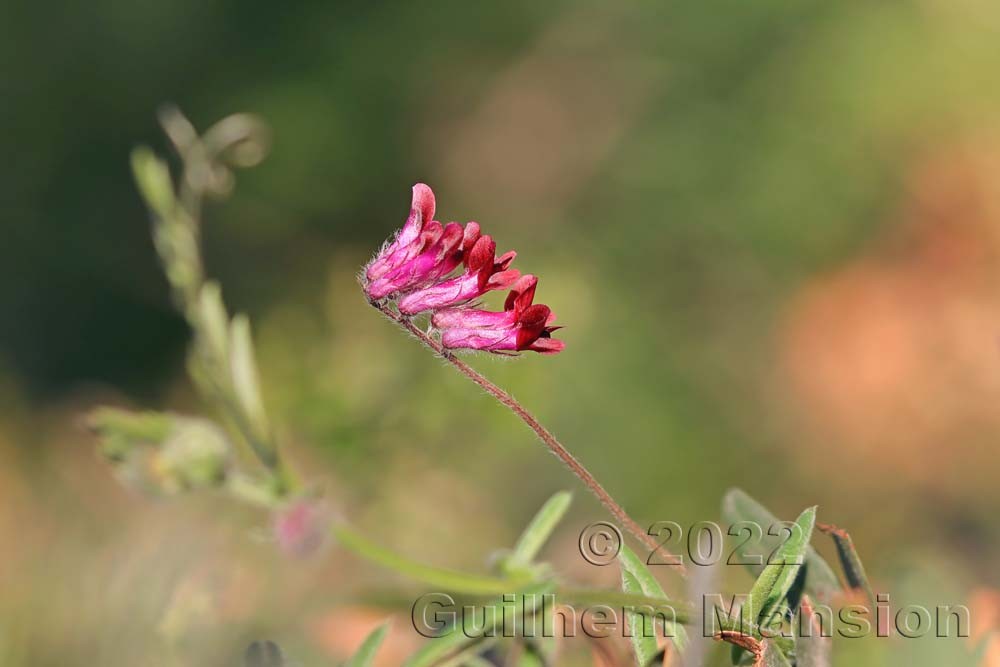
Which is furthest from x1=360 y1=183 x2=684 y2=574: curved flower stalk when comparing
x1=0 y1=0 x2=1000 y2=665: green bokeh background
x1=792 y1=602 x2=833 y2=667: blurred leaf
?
x1=0 y1=0 x2=1000 y2=665: green bokeh background

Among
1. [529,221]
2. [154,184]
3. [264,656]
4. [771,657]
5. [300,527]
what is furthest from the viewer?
[529,221]

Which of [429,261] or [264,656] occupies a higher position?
[429,261]

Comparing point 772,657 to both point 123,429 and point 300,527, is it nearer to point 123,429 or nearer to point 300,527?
point 300,527

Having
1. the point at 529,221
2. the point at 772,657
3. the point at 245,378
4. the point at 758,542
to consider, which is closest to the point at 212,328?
the point at 245,378

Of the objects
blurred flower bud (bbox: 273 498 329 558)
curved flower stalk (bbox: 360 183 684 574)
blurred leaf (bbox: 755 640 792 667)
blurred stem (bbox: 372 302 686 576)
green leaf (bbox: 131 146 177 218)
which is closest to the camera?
blurred leaf (bbox: 755 640 792 667)

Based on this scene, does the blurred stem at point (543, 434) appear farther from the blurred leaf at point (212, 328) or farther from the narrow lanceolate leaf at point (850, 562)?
the blurred leaf at point (212, 328)

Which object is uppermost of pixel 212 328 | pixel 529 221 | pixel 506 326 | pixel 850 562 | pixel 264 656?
pixel 529 221

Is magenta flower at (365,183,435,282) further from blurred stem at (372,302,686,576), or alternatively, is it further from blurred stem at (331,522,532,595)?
blurred stem at (331,522,532,595)

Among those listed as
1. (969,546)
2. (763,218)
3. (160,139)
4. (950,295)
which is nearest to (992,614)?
(969,546)
